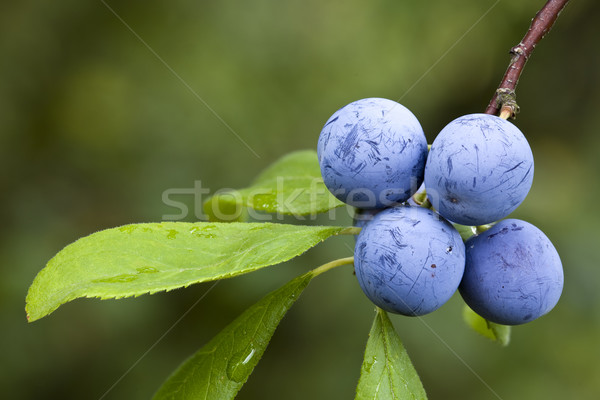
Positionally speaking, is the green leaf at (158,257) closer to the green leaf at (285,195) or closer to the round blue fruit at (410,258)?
the round blue fruit at (410,258)

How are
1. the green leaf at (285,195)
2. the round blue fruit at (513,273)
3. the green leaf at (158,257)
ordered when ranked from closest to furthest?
1. the green leaf at (158,257)
2. the round blue fruit at (513,273)
3. the green leaf at (285,195)

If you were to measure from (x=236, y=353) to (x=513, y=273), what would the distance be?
51cm

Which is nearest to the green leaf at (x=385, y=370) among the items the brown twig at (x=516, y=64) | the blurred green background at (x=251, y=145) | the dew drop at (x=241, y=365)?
the dew drop at (x=241, y=365)

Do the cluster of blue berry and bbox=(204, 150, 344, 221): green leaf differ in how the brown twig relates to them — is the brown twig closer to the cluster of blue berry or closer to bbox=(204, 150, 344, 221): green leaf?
the cluster of blue berry

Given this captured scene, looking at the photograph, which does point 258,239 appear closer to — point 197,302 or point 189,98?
point 197,302

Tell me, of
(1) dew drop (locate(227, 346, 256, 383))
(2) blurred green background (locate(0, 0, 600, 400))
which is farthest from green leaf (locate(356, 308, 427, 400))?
(2) blurred green background (locate(0, 0, 600, 400))

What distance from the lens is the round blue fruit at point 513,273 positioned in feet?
2.88

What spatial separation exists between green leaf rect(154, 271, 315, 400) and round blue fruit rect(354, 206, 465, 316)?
188mm

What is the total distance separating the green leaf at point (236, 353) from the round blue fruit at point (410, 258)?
0.62 ft

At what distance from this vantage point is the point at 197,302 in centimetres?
239

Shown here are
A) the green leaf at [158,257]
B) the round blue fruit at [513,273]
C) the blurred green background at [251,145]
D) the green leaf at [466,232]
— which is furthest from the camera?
the blurred green background at [251,145]

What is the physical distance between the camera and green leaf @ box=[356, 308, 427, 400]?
2.93 feet

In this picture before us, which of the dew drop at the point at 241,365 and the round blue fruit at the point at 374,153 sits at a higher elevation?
the round blue fruit at the point at 374,153

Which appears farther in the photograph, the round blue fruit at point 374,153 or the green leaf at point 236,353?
the green leaf at point 236,353
